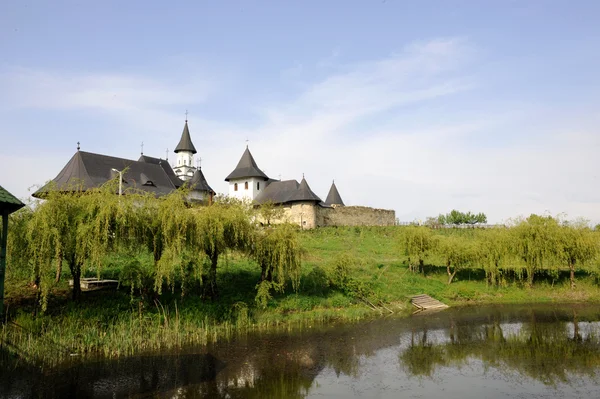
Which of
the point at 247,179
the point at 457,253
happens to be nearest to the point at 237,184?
the point at 247,179

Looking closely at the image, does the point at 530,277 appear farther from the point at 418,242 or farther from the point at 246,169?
the point at 246,169

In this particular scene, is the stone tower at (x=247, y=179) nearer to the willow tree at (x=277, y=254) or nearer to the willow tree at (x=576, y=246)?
the willow tree at (x=277, y=254)

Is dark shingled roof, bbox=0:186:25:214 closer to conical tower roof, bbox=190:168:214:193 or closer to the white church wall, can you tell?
conical tower roof, bbox=190:168:214:193

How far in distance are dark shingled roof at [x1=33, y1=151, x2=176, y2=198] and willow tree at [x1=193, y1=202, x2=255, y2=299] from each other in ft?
49.6

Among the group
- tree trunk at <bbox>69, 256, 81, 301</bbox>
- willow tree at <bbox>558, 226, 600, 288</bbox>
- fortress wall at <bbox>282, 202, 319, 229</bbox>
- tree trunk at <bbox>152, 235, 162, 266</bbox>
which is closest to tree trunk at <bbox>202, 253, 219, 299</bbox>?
tree trunk at <bbox>152, 235, 162, 266</bbox>

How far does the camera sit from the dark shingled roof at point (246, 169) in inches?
1967

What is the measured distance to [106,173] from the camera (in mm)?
36719

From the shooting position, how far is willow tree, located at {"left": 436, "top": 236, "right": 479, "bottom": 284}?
26.0 metres

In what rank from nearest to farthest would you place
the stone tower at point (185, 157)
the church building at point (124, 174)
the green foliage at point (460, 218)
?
the church building at point (124, 174) → the stone tower at point (185, 157) → the green foliage at point (460, 218)

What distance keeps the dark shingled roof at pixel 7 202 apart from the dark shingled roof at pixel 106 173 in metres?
20.6

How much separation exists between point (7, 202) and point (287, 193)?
34571 millimetres

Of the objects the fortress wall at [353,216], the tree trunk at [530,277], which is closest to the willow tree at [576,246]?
the tree trunk at [530,277]

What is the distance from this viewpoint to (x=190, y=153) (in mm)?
57500

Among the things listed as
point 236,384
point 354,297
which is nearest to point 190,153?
point 354,297
